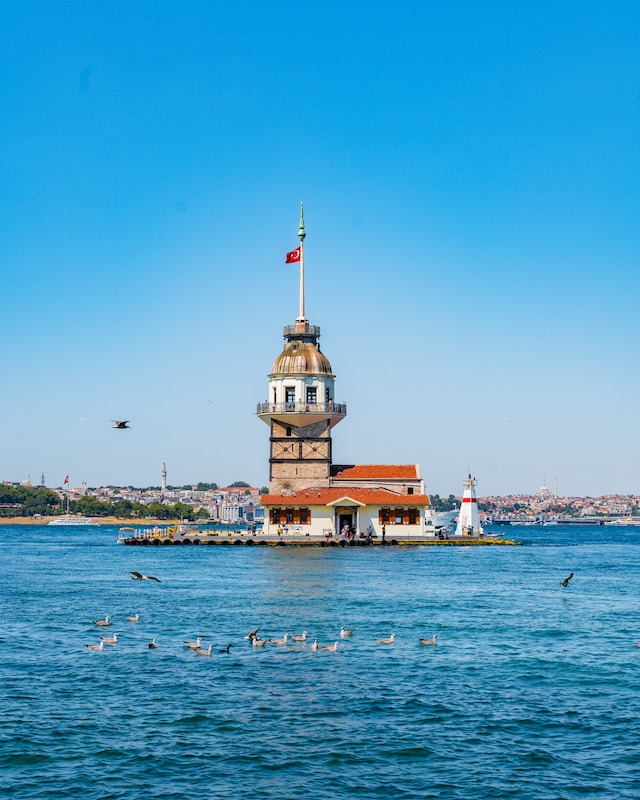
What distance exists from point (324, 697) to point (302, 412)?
64.3m

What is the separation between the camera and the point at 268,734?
21.1 meters

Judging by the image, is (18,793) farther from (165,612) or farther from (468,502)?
(468,502)

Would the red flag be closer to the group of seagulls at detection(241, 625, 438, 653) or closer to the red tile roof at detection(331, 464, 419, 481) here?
the red tile roof at detection(331, 464, 419, 481)

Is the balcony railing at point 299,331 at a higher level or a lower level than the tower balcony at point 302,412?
higher

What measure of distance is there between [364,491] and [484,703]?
2447 inches

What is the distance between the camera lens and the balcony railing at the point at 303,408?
88438mm

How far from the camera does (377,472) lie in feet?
296

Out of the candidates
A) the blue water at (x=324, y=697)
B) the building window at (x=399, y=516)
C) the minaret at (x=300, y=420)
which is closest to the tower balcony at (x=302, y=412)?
the minaret at (x=300, y=420)

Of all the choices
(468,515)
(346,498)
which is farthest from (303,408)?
(468,515)

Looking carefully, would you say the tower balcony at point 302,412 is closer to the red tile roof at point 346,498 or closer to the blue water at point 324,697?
the red tile roof at point 346,498

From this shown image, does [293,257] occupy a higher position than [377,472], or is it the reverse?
[293,257]

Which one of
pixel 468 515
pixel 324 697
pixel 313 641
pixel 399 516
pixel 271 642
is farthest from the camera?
pixel 468 515

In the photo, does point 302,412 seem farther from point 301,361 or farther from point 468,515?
point 468,515

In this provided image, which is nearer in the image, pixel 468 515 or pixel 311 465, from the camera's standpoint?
pixel 311 465
